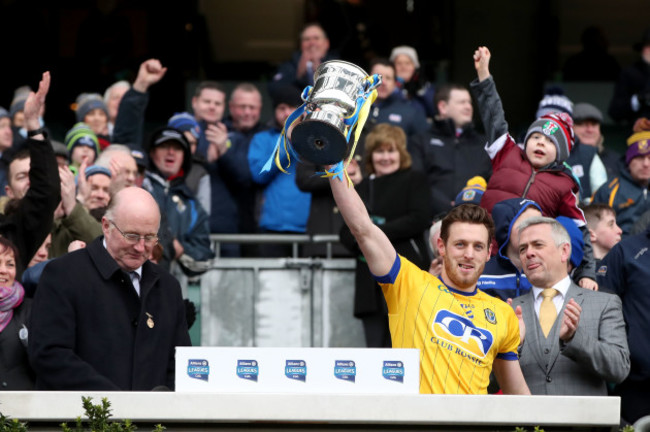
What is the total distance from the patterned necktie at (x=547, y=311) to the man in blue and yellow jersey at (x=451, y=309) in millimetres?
809

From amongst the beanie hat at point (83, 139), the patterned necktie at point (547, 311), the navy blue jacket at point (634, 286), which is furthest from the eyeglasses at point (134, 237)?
the beanie hat at point (83, 139)

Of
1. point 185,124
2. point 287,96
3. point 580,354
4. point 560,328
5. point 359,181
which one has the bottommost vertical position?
point 580,354

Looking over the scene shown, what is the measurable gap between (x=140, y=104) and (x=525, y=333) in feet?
15.0

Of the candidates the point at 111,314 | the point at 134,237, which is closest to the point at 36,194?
the point at 134,237

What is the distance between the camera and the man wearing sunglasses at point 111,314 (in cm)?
532

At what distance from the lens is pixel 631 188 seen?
9.65 m

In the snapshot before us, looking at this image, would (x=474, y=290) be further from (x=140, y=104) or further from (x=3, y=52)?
(x=3, y=52)

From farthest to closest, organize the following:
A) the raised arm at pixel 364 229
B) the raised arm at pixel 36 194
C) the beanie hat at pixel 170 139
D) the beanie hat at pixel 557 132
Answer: the beanie hat at pixel 170 139
the beanie hat at pixel 557 132
the raised arm at pixel 36 194
the raised arm at pixel 364 229

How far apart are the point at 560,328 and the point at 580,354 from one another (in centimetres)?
21

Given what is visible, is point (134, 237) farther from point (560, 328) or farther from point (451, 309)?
point (560, 328)

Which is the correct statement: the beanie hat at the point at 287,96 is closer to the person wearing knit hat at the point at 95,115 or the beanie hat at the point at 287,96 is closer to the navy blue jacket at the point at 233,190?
the navy blue jacket at the point at 233,190

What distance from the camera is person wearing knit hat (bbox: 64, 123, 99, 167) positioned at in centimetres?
944

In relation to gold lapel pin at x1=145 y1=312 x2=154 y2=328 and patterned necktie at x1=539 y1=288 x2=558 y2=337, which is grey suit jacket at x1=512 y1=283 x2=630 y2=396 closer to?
patterned necktie at x1=539 y1=288 x2=558 y2=337

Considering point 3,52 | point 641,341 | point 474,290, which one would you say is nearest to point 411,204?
point 641,341
